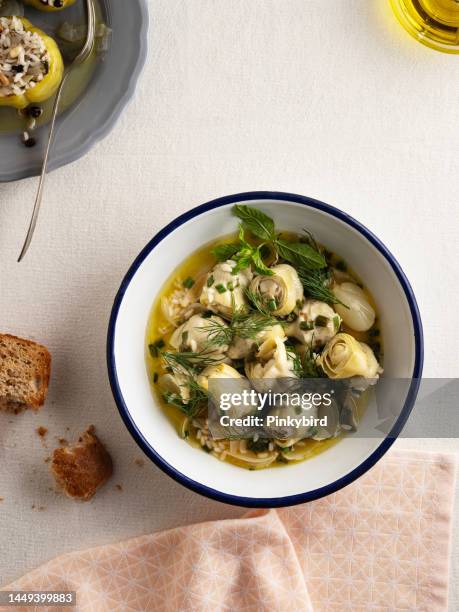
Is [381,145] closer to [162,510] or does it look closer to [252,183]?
[252,183]

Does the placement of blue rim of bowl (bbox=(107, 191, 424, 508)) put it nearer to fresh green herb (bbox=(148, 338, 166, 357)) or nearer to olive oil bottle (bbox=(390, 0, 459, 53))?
fresh green herb (bbox=(148, 338, 166, 357))

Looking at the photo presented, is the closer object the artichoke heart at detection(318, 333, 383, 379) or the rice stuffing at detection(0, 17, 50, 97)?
the artichoke heart at detection(318, 333, 383, 379)

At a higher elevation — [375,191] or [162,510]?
[375,191]

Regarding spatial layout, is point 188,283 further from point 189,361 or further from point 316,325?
point 316,325

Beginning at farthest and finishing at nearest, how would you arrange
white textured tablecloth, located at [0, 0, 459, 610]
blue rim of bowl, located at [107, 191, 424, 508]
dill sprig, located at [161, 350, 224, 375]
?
white textured tablecloth, located at [0, 0, 459, 610] → dill sprig, located at [161, 350, 224, 375] → blue rim of bowl, located at [107, 191, 424, 508]

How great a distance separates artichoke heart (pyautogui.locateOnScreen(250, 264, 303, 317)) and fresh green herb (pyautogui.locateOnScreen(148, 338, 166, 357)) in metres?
0.27

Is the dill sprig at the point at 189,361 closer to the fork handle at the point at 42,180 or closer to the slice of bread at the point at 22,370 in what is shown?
the slice of bread at the point at 22,370

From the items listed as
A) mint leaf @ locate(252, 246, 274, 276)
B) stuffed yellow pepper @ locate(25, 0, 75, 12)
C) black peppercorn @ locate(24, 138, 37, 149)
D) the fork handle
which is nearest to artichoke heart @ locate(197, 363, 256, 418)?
mint leaf @ locate(252, 246, 274, 276)

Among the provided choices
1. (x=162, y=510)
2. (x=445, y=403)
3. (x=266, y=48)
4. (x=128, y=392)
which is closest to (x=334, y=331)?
(x=445, y=403)

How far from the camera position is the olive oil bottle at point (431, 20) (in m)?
1.69

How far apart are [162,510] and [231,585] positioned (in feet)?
0.81

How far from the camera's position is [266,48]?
1.70 meters

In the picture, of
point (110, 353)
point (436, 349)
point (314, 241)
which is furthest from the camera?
point (436, 349)

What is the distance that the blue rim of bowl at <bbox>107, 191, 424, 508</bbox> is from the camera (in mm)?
1434
